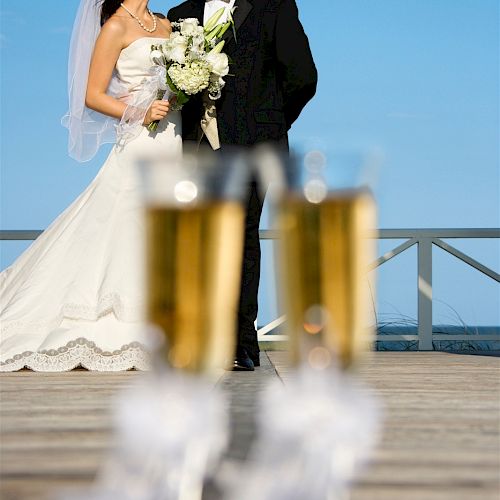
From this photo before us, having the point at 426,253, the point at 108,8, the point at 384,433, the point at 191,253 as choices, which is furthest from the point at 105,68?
the point at 191,253

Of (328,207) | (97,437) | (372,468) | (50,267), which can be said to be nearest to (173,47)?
(50,267)

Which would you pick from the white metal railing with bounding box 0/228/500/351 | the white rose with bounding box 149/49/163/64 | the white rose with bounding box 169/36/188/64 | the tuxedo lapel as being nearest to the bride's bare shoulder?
the white rose with bounding box 149/49/163/64

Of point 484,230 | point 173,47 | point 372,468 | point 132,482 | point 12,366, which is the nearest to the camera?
point 132,482

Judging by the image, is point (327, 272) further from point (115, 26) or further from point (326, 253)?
point (115, 26)

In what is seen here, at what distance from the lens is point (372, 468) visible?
6.51ft

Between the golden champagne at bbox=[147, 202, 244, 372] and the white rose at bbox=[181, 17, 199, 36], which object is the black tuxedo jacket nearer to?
the white rose at bbox=[181, 17, 199, 36]

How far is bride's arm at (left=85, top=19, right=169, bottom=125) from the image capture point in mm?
4789

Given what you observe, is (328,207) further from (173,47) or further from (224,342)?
(173,47)

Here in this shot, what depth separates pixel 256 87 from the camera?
14.6 ft

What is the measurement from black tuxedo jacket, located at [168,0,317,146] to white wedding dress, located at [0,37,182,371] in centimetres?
50

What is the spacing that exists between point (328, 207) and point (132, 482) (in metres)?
0.54

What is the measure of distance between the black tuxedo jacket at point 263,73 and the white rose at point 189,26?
194 millimetres

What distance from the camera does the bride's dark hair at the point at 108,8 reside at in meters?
4.86

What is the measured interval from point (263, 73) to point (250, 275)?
3.18 ft
